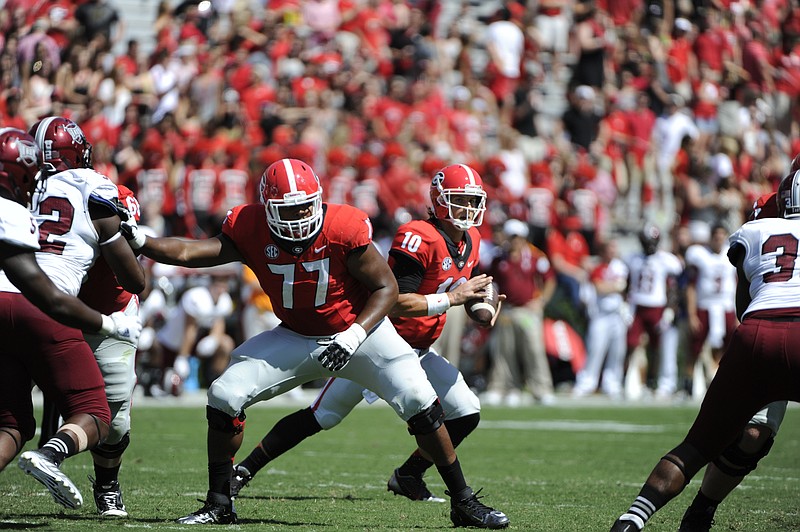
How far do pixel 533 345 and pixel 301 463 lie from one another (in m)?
5.75

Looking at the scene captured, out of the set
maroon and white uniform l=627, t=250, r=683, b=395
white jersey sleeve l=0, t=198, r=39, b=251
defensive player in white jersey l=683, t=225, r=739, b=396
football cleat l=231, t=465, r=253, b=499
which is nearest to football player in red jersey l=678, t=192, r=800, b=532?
football cleat l=231, t=465, r=253, b=499

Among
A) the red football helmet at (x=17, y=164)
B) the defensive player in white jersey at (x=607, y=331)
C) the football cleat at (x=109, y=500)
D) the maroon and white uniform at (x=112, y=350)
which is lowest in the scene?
the defensive player in white jersey at (x=607, y=331)

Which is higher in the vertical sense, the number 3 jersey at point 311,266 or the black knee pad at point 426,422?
the number 3 jersey at point 311,266

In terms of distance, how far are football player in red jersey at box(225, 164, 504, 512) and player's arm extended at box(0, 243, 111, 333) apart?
1.84m

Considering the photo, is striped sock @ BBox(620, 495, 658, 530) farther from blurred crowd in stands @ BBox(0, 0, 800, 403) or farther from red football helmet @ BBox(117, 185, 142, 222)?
blurred crowd in stands @ BBox(0, 0, 800, 403)

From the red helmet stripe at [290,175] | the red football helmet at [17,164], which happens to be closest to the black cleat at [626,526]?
the red helmet stripe at [290,175]

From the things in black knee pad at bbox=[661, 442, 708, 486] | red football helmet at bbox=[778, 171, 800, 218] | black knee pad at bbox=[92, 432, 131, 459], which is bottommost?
black knee pad at bbox=[92, 432, 131, 459]

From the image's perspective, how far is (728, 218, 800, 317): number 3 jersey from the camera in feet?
Answer: 15.8

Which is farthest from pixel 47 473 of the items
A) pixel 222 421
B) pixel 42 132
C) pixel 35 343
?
pixel 42 132

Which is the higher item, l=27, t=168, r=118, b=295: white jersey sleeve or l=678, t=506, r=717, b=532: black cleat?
l=27, t=168, r=118, b=295: white jersey sleeve

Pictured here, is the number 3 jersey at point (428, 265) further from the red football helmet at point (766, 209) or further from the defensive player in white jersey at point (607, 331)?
the defensive player in white jersey at point (607, 331)

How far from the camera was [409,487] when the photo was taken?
6711 millimetres

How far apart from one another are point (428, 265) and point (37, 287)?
242 cm

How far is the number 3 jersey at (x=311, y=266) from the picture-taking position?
5.57 metres
